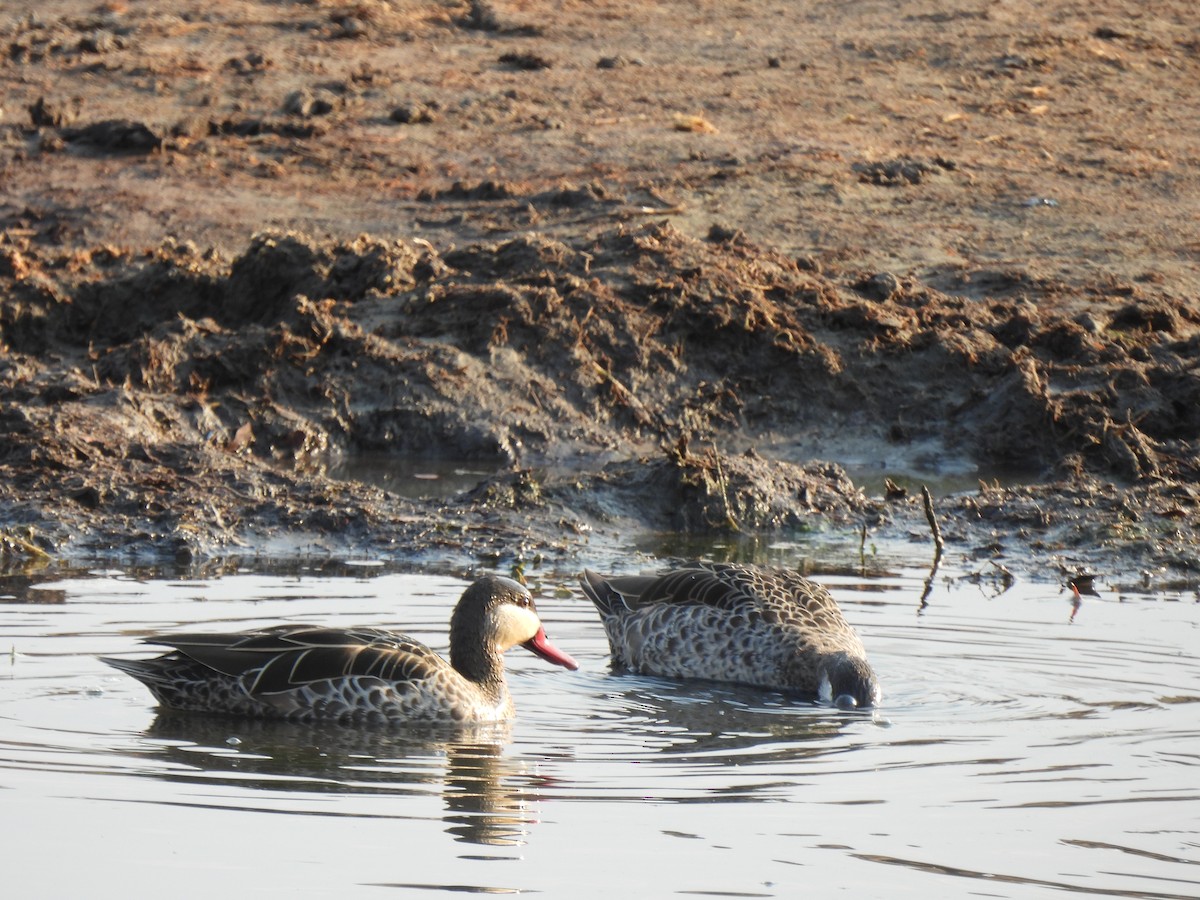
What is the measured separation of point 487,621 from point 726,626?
1.34 metres

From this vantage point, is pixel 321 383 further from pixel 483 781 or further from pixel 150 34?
pixel 150 34

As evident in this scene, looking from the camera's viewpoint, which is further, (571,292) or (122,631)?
(571,292)

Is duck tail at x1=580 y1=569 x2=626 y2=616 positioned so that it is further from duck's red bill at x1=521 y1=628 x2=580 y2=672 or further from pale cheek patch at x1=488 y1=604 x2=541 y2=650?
pale cheek patch at x1=488 y1=604 x2=541 y2=650

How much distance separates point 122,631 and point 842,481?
505cm

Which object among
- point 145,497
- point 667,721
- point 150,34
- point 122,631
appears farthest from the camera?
point 150,34

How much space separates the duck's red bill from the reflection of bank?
711mm

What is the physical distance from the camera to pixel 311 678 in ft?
25.5

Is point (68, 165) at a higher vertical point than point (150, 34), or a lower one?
lower

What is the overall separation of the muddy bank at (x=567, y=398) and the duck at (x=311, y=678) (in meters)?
2.87

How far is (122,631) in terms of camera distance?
882 centimetres

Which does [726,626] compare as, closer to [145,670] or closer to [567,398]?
[145,670]

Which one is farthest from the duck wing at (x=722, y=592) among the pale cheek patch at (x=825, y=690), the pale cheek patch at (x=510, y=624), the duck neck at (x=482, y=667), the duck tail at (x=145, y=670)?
the duck tail at (x=145, y=670)

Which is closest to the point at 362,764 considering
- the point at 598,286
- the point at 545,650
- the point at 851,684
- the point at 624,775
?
the point at 624,775

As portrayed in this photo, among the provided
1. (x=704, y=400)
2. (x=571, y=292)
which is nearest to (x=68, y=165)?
(x=571, y=292)
